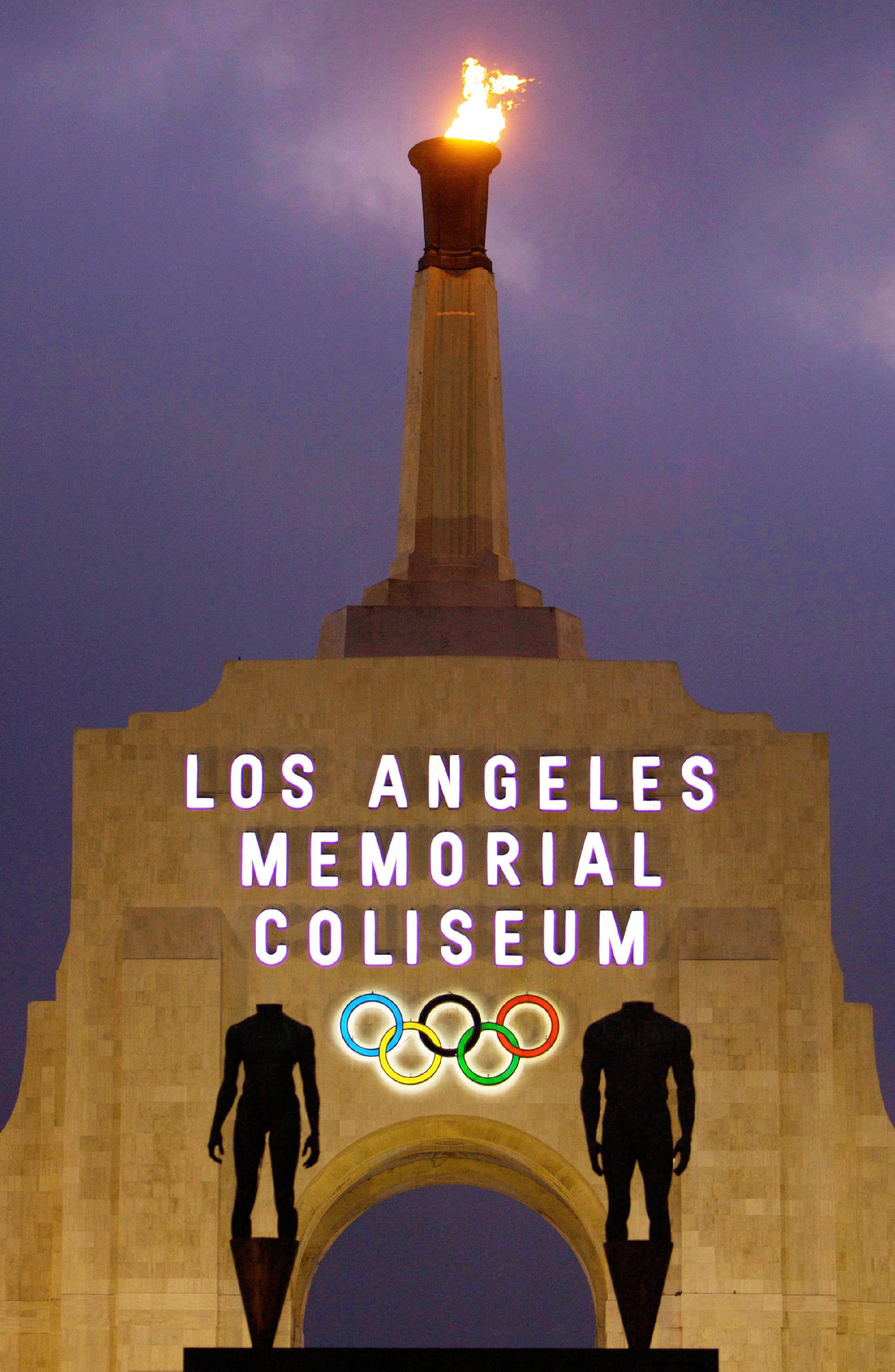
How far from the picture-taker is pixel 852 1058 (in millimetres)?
44938

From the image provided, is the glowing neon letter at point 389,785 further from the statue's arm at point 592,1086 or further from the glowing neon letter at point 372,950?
the statue's arm at point 592,1086

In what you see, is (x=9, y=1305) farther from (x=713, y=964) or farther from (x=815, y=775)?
(x=815, y=775)

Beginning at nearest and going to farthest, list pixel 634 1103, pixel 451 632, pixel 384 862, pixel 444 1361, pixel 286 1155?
pixel 444 1361
pixel 634 1103
pixel 286 1155
pixel 384 862
pixel 451 632

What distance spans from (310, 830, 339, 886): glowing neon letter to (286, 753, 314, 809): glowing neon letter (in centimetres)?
66

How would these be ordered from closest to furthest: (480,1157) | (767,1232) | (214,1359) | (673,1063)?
(214,1359), (673,1063), (767,1232), (480,1157)

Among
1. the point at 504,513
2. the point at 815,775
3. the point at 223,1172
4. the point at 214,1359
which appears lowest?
the point at 214,1359

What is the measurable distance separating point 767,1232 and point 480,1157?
7.09 metres

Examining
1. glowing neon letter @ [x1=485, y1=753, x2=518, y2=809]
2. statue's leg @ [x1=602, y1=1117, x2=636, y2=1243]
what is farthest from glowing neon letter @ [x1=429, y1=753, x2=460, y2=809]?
statue's leg @ [x1=602, y1=1117, x2=636, y2=1243]

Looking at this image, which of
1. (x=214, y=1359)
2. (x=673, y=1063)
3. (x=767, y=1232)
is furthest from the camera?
(x=767, y=1232)

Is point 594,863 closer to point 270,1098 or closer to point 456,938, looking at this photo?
point 456,938

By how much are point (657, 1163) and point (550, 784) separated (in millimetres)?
13456

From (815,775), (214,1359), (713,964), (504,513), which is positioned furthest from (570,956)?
(214,1359)

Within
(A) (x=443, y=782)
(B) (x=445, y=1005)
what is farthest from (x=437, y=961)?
(A) (x=443, y=782)

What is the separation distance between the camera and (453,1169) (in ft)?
161
